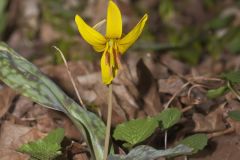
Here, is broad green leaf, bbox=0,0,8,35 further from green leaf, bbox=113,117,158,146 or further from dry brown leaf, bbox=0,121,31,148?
green leaf, bbox=113,117,158,146

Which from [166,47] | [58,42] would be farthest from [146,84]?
[58,42]

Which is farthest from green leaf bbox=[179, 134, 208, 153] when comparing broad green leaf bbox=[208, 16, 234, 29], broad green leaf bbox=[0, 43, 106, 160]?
broad green leaf bbox=[208, 16, 234, 29]

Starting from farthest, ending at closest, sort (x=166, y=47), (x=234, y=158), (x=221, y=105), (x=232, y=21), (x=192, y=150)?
(x=232, y=21)
(x=166, y=47)
(x=221, y=105)
(x=234, y=158)
(x=192, y=150)

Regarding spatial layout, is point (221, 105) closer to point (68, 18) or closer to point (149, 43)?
point (149, 43)

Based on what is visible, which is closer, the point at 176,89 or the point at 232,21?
the point at 176,89

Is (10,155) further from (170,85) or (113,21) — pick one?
(170,85)

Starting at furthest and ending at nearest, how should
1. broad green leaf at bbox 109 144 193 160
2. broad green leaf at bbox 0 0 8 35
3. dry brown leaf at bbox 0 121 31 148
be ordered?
broad green leaf at bbox 0 0 8 35, dry brown leaf at bbox 0 121 31 148, broad green leaf at bbox 109 144 193 160
